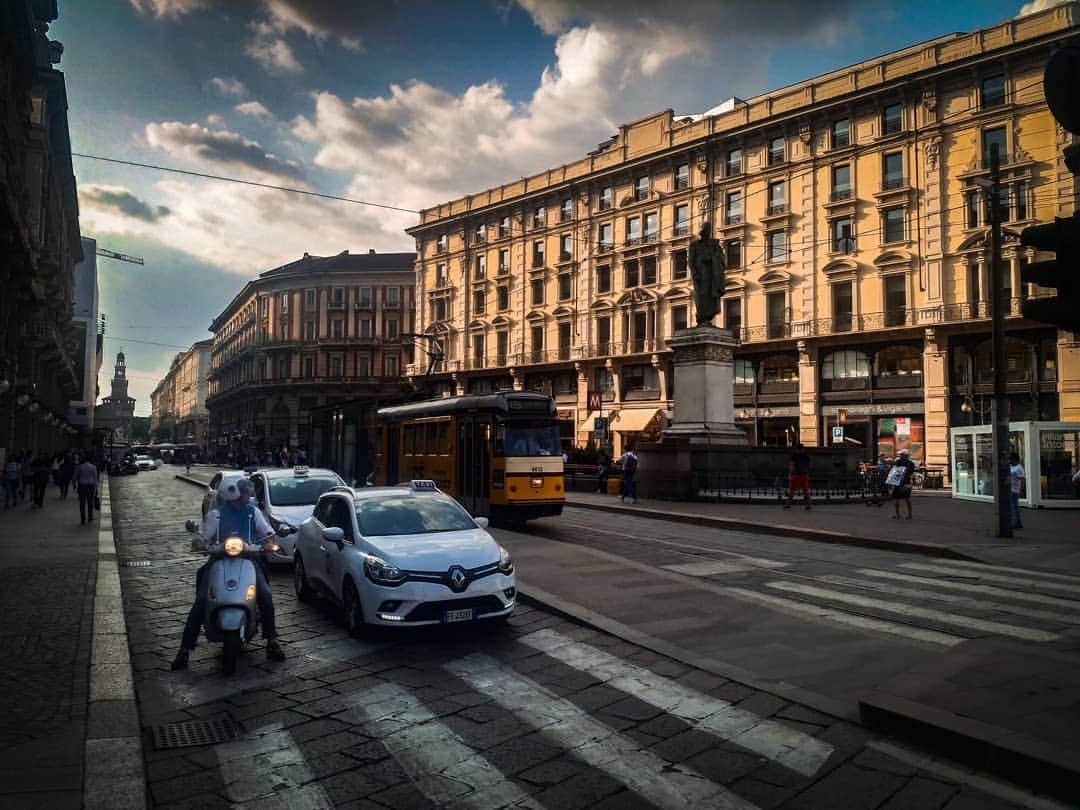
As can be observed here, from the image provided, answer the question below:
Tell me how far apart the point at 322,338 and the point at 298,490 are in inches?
2730

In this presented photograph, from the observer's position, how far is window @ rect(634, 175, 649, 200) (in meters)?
48.7

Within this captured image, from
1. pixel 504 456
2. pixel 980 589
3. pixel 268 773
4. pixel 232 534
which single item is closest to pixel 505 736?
pixel 268 773

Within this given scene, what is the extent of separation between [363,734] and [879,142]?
136 feet

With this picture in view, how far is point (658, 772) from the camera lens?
4.46 m

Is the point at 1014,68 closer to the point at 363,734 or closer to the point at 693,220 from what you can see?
the point at 693,220

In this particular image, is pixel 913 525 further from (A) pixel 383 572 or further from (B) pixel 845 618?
(A) pixel 383 572

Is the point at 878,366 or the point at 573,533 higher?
the point at 878,366

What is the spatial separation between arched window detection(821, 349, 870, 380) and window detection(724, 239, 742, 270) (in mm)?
7557

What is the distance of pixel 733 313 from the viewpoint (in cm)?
4453

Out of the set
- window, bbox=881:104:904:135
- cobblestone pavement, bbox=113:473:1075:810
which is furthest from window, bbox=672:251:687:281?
cobblestone pavement, bbox=113:473:1075:810

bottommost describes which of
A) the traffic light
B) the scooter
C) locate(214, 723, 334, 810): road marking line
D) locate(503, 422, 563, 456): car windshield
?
locate(214, 723, 334, 810): road marking line

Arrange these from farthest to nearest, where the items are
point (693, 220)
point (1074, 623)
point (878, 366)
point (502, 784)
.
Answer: point (693, 220), point (878, 366), point (1074, 623), point (502, 784)

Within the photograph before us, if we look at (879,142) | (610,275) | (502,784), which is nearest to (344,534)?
(502,784)

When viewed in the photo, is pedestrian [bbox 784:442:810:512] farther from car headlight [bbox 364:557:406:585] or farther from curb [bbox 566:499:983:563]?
car headlight [bbox 364:557:406:585]
